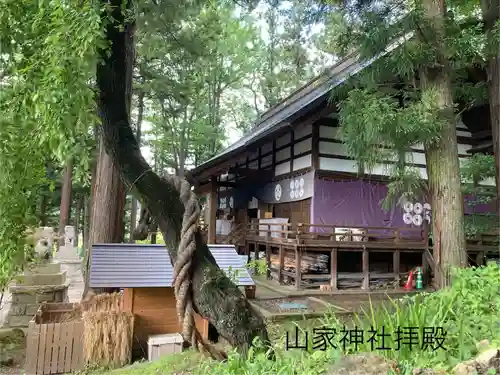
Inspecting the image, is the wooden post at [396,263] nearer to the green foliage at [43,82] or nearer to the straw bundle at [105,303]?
the straw bundle at [105,303]

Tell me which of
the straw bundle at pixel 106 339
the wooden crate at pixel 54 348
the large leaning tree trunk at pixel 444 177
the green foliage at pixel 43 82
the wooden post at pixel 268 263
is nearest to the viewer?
the green foliage at pixel 43 82

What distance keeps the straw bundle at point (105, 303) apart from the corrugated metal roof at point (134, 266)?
0.46m

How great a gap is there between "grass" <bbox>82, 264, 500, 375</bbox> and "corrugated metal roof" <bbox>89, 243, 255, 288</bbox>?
2.37 meters

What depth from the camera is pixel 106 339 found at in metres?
4.95

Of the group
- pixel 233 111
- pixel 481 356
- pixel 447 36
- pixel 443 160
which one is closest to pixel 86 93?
pixel 481 356

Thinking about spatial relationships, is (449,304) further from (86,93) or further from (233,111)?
(233,111)

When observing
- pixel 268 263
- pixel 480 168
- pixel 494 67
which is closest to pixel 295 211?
pixel 268 263

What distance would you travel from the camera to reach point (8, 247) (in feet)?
8.05

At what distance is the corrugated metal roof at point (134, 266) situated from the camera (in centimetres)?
522

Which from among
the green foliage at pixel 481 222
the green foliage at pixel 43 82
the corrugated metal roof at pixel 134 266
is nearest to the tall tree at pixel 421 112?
the corrugated metal roof at pixel 134 266

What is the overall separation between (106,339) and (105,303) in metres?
0.69

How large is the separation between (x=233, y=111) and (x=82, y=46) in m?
26.1

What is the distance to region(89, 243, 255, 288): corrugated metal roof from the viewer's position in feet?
17.1

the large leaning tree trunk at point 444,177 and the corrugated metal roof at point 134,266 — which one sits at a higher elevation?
the large leaning tree trunk at point 444,177
